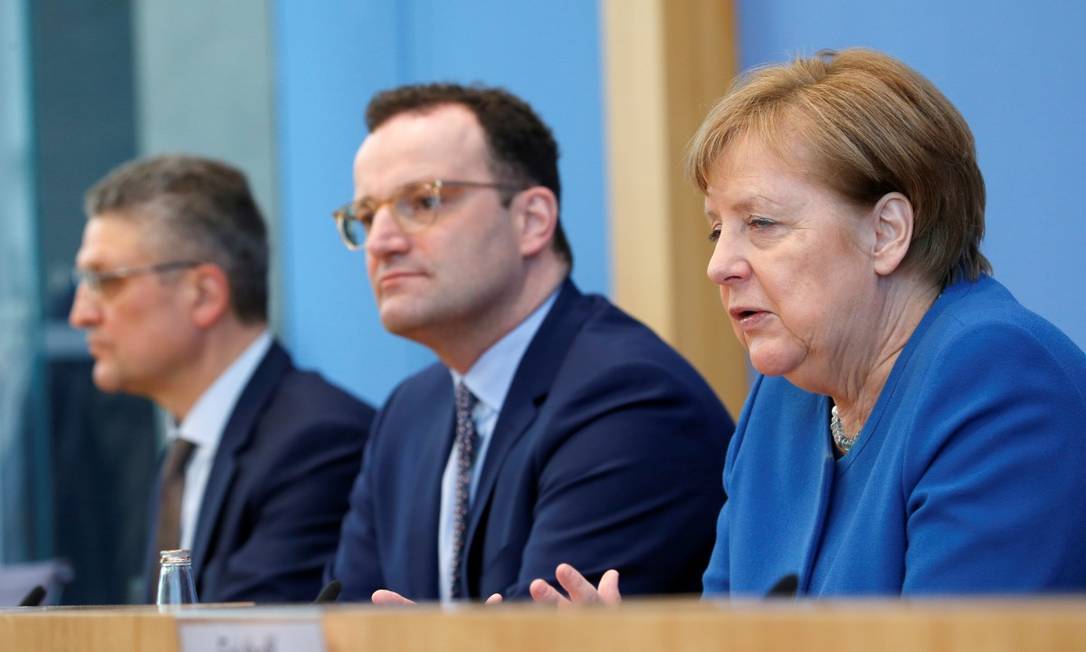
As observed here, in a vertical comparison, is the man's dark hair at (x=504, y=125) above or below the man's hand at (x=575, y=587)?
above

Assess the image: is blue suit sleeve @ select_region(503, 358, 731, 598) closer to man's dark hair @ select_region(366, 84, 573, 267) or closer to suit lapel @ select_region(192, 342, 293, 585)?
man's dark hair @ select_region(366, 84, 573, 267)

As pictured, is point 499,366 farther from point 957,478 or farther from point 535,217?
point 957,478

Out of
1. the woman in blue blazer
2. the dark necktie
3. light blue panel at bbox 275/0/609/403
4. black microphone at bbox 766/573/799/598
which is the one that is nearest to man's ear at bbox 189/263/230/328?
the dark necktie

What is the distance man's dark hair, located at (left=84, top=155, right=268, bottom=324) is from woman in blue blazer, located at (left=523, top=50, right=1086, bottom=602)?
192cm

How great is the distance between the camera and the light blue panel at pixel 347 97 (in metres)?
3.64

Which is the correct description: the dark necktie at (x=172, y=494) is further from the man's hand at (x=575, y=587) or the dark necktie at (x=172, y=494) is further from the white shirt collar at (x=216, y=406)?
the man's hand at (x=575, y=587)

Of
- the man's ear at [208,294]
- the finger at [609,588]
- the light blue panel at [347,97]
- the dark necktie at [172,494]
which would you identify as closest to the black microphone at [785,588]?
the finger at [609,588]

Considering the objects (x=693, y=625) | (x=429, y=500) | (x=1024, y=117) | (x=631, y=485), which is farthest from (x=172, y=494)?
(x=693, y=625)

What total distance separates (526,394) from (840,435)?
76cm

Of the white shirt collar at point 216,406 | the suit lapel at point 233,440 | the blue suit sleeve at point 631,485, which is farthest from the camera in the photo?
the white shirt collar at point 216,406

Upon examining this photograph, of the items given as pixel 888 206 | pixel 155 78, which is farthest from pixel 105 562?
pixel 888 206

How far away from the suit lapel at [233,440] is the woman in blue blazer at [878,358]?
1458mm

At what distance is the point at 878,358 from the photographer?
1.87 metres

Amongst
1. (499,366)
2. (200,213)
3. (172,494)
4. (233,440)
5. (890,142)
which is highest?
(890,142)
